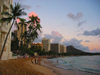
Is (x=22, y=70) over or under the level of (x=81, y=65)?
over

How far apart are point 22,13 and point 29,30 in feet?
59.9

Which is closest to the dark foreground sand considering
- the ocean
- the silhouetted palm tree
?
the ocean

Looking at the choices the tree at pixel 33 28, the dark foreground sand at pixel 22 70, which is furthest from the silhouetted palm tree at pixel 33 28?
the dark foreground sand at pixel 22 70

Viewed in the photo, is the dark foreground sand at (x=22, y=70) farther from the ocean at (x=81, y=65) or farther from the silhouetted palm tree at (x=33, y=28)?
the silhouetted palm tree at (x=33, y=28)

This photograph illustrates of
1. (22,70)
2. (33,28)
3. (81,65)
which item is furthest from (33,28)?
(22,70)

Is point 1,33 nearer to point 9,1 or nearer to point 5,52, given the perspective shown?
point 5,52

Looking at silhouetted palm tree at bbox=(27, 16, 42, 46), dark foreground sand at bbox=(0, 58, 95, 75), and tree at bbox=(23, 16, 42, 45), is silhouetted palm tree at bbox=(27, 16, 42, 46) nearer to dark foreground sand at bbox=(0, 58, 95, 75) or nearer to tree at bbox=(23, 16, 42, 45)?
tree at bbox=(23, 16, 42, 45)

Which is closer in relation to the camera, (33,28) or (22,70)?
(22,70)

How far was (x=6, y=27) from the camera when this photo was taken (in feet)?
79.7

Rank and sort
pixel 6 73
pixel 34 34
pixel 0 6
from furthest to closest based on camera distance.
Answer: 1. pixel 34 34
2. pixel 0 6
3. pixel 6 73

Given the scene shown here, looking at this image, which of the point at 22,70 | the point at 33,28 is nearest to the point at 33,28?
the point at 33,28

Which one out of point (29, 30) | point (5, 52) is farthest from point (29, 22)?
point (5, 52)

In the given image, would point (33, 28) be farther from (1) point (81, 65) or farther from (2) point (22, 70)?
(2) point (22, 70)

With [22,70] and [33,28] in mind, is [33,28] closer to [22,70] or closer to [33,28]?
[33,28]
